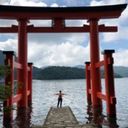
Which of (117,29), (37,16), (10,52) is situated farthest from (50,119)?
(117,29)

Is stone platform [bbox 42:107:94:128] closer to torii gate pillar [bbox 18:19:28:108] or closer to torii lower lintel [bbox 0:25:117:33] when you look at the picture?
torii gate pillar [bbox 18:19:28:108]

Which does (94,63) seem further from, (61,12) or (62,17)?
(61,12)

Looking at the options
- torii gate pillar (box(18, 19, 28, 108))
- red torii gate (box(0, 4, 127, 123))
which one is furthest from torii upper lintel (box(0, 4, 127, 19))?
torii gate pillar (box(18, 19, 28, 108))

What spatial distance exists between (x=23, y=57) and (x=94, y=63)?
4.49 metres

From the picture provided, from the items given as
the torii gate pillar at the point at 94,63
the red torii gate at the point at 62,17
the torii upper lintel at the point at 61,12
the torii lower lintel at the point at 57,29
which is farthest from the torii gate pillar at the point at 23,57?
the torii gate pillar at the point at 94,63

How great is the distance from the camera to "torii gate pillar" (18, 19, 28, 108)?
824 inches

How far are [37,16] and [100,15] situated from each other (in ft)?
13.0

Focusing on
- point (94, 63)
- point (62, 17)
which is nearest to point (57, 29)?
point (62, 17)

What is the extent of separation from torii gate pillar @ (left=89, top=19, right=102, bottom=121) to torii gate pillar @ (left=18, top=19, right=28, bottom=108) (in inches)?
166

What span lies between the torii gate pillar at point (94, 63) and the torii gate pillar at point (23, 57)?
4210mm

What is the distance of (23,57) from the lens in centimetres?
2138

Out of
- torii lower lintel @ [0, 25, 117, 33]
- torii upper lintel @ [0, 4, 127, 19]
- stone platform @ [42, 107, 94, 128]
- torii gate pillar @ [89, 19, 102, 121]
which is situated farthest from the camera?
torii lower lintel @ [0, 25, 117, 33]

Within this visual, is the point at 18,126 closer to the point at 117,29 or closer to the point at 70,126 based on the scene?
the point at 70,126

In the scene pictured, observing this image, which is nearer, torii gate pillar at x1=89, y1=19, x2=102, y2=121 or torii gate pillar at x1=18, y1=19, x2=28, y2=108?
torii gate pillar at x1=18, y1=19, x2=28, y2=108
